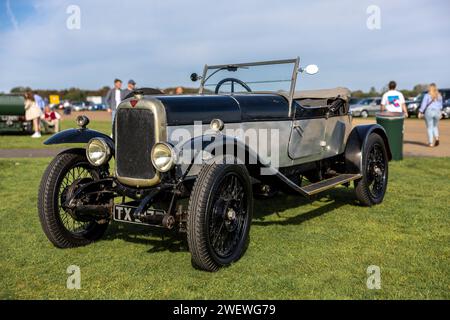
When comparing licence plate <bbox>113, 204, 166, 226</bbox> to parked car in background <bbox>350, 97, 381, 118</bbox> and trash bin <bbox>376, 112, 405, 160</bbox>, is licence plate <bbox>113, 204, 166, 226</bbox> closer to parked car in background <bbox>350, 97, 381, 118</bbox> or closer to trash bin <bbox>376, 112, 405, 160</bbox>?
trash bin <bbox>376, 112, 405, 160</bbox>

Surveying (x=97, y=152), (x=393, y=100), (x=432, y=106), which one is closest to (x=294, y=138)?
(x=97, y=152)

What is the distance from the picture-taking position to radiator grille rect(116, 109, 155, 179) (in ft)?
13.8

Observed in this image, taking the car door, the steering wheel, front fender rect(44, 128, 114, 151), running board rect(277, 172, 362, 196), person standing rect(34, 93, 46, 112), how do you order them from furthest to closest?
person standing rect(34, 93, 46, 112) → the steering wheel → the car door → running board rect(277, 172, 362, 196) → front fender rect(44, 128, 114, 151)

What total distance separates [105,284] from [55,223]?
1024mm

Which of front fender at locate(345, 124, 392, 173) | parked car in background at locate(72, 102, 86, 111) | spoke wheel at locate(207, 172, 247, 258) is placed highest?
parked car in background at locate(72, 102, 86, 111)

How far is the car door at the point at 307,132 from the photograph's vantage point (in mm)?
5387

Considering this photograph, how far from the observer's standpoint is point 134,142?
14.1ft

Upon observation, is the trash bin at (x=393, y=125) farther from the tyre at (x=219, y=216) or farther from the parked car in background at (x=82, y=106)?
the parked car in background at (x=82, y=106)

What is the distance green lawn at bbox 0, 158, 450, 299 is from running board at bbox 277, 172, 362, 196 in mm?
440

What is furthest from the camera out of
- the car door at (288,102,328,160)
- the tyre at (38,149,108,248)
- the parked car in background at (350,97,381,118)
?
the parked car in background at (350,97,381,118)

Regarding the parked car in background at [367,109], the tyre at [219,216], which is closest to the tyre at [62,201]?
the tyre at [219,216]

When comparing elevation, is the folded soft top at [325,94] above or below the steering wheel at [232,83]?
below

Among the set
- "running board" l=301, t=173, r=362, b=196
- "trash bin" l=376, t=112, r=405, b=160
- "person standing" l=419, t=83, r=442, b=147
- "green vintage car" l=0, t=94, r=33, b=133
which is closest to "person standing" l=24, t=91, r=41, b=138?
"green vintage car" l=0, t=94, r=33, b=133
